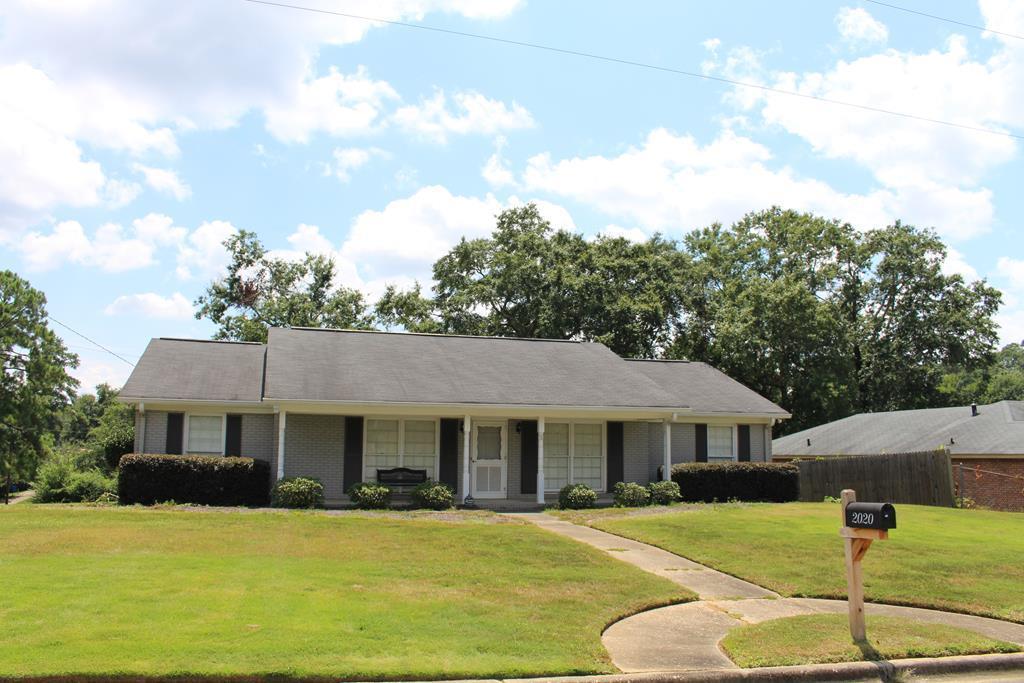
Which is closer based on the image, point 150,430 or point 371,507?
point 371,507

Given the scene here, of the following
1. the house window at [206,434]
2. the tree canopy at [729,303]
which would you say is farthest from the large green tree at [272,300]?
the house window at [206,434]

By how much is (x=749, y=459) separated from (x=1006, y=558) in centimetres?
1288

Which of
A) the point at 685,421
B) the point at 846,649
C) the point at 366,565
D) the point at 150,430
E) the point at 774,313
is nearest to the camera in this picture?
the point at 846,649

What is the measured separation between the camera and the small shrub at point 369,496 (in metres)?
20.4

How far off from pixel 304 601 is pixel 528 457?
14984mm

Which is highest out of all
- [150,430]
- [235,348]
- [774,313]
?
[774,313]

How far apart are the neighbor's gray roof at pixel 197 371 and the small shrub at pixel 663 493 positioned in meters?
10.6

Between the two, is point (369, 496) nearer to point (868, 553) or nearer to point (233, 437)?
point (233, 437)

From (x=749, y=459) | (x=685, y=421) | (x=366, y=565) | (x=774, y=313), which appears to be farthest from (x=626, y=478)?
(x=774, y=313)

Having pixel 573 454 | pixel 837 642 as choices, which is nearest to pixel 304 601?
pixel 837 642

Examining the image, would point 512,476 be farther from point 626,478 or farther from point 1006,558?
point 1006,558

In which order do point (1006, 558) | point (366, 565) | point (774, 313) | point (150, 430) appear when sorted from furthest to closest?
point (774, 313)
point (150, 430)
point (1006, 558)
point (366, 565)

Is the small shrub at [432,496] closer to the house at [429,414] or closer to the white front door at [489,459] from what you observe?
the house at [429,414]

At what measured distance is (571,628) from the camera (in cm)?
868
